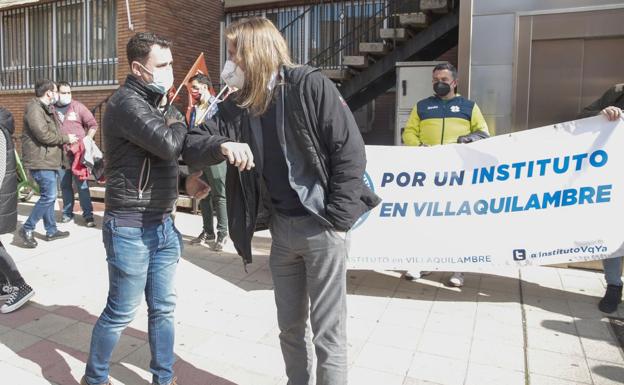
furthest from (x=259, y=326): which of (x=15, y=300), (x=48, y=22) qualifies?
(x=48, y=22)

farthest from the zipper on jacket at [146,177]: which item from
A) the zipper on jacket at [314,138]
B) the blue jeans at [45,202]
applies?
the blue jeans at [45,202]

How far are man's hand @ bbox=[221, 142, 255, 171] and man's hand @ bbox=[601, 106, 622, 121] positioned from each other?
3057 millimetres

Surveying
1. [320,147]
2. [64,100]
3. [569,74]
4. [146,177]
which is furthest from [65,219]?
[569,74]

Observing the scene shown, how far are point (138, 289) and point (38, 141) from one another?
424 cm

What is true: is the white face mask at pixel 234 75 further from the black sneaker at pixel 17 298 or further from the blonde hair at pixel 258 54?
the black sneaker at pixel 17 298

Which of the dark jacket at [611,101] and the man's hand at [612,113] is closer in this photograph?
the man's hand at [612,113]

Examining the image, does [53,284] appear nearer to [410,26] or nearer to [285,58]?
[285,58]

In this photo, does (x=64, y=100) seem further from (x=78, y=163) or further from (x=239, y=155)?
(x=239, y=155)

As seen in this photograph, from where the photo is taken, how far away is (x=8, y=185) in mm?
3873

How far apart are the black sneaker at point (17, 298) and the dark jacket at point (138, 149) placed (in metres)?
2.09

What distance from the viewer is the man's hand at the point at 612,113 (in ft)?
12.4

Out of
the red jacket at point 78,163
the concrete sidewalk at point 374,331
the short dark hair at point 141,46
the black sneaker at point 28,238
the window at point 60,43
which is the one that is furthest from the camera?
the window at point 60,43

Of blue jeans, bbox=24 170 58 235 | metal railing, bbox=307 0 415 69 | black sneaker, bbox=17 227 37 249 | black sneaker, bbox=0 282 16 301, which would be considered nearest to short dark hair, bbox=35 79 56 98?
blue jeans, bbox=24 170 58 235

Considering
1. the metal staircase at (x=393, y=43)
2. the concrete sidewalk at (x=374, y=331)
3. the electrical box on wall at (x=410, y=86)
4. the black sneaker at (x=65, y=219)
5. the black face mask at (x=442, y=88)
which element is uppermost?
the metal staircase at (x=393, y=43)
